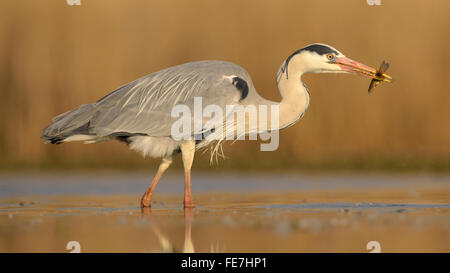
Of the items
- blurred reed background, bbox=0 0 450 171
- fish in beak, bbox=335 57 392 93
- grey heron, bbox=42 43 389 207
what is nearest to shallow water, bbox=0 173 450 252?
grey heron, bbox=42 43 389 207

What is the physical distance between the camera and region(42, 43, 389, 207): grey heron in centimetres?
888

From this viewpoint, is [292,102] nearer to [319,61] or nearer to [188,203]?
[319,61]

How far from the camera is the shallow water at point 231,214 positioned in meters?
6.12

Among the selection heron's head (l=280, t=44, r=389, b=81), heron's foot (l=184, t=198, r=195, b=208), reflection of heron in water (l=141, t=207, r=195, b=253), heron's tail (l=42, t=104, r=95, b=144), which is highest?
heron's head (l=280, t=44, r=389, b=81)

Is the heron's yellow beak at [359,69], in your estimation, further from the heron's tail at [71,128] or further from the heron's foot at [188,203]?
the heron's tail at [71,128]

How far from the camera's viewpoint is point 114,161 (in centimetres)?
1302

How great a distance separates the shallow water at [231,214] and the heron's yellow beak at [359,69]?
1.27 m

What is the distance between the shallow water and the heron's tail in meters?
0.68

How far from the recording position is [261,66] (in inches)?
525

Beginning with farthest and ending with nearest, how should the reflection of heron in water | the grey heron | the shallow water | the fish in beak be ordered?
the grey heron → the fish in beak → the shallow water → the reflection of heron in water

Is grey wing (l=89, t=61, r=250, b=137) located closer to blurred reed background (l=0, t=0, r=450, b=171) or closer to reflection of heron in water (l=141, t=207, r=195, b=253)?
reflection of heron in water (l=141, t=207, r=195, b=253)

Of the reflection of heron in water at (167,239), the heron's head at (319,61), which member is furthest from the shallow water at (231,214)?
the heron's head at (319,61)

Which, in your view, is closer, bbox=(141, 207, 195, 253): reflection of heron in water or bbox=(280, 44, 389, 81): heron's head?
bbox=(141, 207, 195, 253): reflection of heron in water
